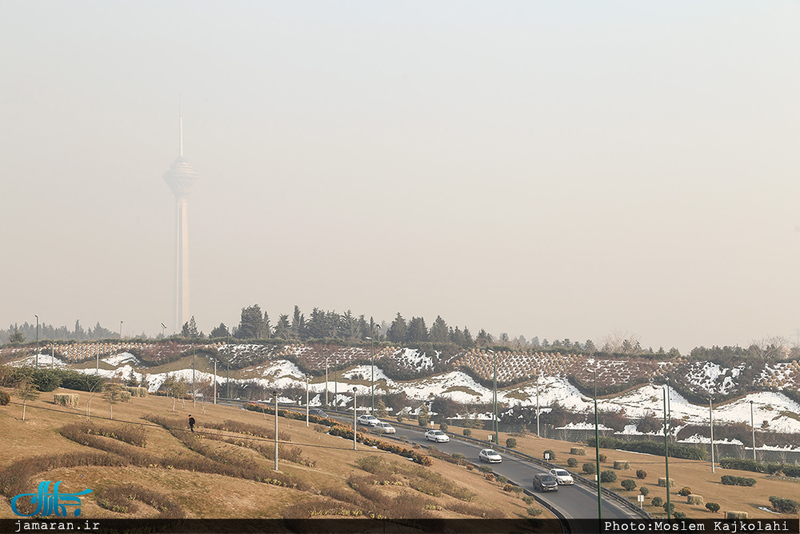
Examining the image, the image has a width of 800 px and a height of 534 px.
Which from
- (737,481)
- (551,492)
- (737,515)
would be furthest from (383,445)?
(737,481)

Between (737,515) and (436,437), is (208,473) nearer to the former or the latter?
(737,515)

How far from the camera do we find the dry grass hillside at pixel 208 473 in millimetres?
40875

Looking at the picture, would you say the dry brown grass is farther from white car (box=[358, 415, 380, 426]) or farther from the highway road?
white car (box=[358, 415, 380, 426])

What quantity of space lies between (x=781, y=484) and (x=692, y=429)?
37474 millimetres

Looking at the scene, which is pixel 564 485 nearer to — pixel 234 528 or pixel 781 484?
pixel 781 484

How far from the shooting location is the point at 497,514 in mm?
53875

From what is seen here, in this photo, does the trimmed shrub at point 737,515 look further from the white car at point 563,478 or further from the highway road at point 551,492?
the white car at point 563,478

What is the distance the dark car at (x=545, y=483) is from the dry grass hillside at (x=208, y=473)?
229 centimetres

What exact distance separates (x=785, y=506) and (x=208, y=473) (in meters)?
51.4

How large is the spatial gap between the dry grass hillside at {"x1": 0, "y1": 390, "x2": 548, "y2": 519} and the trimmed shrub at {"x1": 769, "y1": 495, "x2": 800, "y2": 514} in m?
23.6

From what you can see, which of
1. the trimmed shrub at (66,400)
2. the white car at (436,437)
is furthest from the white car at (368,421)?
the trimmed shrub at (66,400)

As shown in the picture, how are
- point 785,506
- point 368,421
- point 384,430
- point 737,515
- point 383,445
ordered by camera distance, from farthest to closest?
point 368,421 < point 384,430 < point 383,445 < point 785,506 < point 737,515

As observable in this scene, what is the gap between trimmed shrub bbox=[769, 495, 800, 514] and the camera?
62.5 meters

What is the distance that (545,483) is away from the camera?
6475 cm
